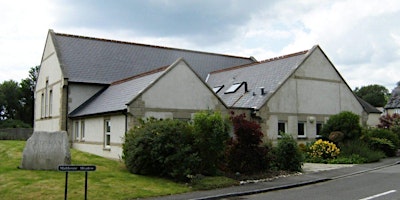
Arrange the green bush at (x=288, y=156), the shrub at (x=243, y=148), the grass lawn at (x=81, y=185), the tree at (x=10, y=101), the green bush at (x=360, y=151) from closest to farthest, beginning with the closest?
the grass lawn at (x=81, y=185)
the shrub at (x=243, y=148)
the green bush at (x=288, y=156)
the green bush at (x=360, y=151)
the tree at (x=10, y=101)

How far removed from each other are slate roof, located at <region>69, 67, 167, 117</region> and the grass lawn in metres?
5.11

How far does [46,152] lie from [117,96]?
7.62 metres

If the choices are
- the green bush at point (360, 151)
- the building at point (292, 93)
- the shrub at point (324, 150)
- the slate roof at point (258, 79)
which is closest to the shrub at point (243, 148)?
the building at point (292, 93)

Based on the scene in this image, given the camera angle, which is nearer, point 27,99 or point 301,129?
point 301,129

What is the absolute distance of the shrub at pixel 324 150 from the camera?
2295cm

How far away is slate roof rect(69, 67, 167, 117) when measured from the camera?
21.1 meters

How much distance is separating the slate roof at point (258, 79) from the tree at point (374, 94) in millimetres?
76357

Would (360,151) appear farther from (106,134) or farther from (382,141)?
(106,134)

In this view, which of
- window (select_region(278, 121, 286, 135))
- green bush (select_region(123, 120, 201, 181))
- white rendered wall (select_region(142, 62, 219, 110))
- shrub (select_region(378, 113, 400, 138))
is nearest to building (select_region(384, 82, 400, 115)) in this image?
shrub (select_region(378, 113, 400, 138))

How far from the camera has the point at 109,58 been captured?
103ft

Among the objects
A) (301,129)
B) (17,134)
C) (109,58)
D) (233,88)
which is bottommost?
(17,134)

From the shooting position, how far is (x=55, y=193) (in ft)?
40.4

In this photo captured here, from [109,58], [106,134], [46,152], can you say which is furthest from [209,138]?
[109,58]

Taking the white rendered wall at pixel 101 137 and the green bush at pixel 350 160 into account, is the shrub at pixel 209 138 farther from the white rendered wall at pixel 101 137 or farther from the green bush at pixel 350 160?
the green bush at pixel 350 160
